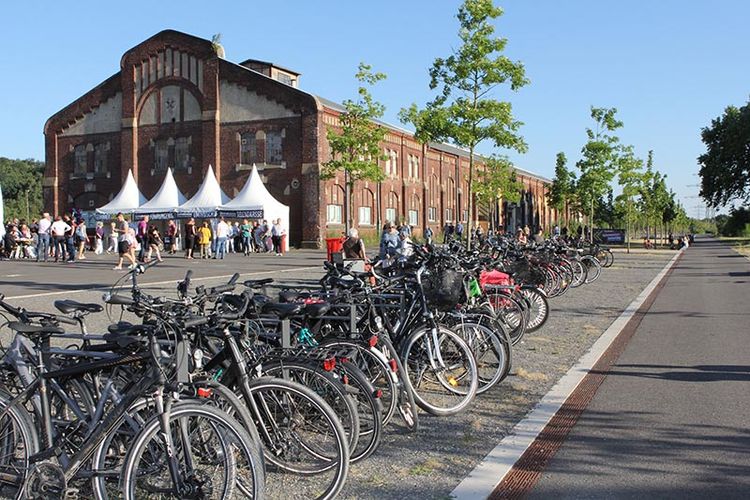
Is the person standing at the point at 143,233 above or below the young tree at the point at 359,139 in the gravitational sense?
below

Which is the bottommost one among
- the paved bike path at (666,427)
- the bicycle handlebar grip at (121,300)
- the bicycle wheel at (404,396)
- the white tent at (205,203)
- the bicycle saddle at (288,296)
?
the paved bike path at (666,427)

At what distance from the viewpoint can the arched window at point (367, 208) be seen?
153ft

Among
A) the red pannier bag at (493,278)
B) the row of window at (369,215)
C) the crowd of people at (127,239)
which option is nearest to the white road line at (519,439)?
the red pannier bag at (493,278)

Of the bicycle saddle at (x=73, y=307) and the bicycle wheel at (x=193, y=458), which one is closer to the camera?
the bicycle wheel at (x=193, y=458)

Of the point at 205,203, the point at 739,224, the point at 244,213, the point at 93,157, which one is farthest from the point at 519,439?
the point at 739,224

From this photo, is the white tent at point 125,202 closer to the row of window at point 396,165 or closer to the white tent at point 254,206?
the white tent at point 254,206

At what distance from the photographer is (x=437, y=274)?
6.39 m

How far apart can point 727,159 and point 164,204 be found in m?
46.1

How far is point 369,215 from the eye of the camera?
156 ft

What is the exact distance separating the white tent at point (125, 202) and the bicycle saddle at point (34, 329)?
3418 centimetres

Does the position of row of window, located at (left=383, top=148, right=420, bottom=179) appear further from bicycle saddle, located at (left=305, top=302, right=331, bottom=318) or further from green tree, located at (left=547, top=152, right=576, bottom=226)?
bicycle saddle, located at (left=305, top=302, right=331, bottom=318)

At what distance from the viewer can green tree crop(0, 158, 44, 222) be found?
88.8m

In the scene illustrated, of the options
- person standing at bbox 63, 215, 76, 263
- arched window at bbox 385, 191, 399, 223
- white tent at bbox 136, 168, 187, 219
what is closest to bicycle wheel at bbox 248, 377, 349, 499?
person standing at bbox 63, 215, 76, 263

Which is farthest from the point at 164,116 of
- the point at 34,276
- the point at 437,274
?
the point at 437,274
